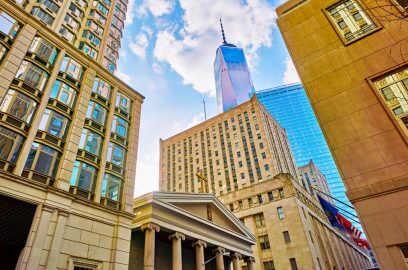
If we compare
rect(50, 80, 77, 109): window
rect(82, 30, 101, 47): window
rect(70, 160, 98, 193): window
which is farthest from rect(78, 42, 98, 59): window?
rect(70, 160, 98, 193): window

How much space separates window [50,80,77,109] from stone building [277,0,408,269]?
17655 millimetres

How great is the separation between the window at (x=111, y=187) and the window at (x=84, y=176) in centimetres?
88

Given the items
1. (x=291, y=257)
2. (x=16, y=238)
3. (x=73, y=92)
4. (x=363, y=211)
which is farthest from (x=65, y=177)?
(x=291, y=257)

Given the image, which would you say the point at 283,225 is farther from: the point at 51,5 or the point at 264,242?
the point at 51,5

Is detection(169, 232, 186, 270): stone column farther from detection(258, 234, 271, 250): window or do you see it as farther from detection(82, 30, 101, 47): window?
detection(258, 234, 271, 250): window

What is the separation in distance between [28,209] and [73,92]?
9.55m

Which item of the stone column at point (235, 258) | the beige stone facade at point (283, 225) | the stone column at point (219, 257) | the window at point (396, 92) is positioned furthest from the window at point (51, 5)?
the beige stone facade at point (283, 225)

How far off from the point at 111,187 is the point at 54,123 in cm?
618

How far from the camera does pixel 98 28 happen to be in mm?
29547

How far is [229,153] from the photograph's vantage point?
254 feet

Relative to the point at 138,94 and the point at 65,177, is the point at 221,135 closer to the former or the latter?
the point at 138,94

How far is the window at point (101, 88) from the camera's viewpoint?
23591 mm

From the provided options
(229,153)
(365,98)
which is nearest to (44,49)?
(365,98)

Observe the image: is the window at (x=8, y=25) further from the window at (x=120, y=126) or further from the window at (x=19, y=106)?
the window at (x=120, y=126)
